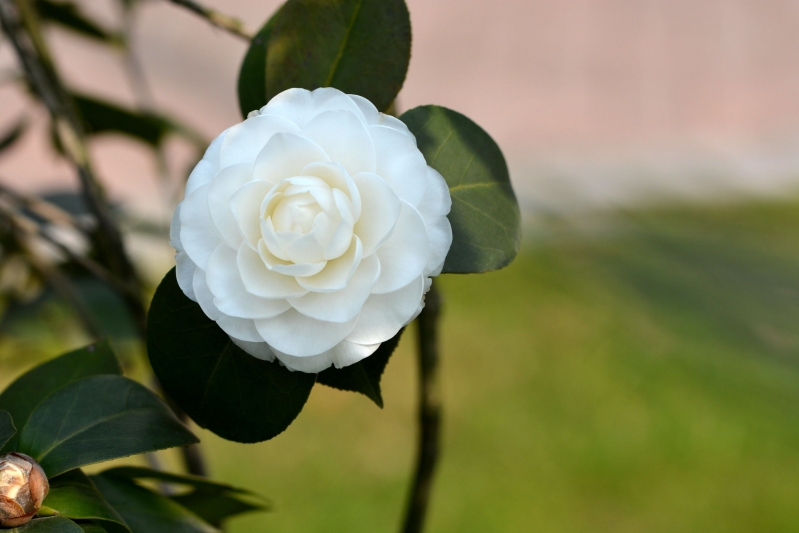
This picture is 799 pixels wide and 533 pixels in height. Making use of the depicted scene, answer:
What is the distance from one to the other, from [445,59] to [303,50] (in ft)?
11.6

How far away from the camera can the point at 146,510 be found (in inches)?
20.2

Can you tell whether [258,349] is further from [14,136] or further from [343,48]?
[14,136]

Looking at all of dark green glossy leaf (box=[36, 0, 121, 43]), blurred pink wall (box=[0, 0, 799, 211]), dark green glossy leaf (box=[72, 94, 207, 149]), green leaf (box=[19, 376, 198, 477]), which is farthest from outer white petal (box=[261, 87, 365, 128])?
blurred pink wall (box=[0, 0, 799, 211])

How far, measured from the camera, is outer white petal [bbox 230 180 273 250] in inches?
15.6

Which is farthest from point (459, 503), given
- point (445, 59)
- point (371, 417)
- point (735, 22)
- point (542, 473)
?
point (735, 22)

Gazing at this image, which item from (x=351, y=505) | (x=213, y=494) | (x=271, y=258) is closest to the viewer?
(x=271, y=258)

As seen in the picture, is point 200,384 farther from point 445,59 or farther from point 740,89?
point 740,89

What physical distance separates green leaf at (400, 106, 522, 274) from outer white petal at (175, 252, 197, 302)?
0.15m

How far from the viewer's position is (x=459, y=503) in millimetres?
1953

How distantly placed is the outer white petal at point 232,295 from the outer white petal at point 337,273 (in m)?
0.02

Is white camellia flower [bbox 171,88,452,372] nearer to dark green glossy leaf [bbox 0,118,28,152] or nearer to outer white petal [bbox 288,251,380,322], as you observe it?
outer white petal [bbox 288,251,380,322]

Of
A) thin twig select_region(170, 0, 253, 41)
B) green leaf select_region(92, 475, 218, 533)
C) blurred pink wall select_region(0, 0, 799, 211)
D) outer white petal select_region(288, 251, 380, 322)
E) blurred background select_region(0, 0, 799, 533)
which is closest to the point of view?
outer white petal select_region(288, 251, 380, 322)

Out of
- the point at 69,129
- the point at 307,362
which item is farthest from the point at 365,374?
the point at 69,129

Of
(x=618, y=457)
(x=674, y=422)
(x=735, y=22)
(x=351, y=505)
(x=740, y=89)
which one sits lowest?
(x=351, y=505)
